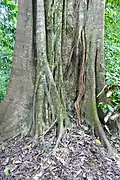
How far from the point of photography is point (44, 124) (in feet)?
12.3

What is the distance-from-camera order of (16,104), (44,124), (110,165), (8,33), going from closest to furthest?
(110,165)
(44,124)
(16,104)
(8,33)

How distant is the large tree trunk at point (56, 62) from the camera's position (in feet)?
12.8

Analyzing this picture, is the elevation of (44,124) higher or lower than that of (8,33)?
lower

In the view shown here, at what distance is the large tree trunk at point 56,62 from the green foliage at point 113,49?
0.22 m

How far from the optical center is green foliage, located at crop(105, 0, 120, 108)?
407 centimetres

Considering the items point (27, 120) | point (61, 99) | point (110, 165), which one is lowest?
point (110, 165)

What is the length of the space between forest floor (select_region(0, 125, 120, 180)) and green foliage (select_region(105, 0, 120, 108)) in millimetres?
873

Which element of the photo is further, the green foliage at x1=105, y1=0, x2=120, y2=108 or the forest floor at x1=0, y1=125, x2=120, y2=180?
the green foliage at x1=105, y1=0, x2=120, y2=108

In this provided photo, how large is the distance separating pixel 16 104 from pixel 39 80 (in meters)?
0.56

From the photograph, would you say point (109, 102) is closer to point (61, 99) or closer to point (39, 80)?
point (61, 99)

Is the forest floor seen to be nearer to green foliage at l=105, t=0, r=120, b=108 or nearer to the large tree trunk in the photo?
the large tree trunk

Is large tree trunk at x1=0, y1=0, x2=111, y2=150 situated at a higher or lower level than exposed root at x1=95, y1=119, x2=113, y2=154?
higher

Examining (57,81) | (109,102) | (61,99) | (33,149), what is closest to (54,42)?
(57,81)

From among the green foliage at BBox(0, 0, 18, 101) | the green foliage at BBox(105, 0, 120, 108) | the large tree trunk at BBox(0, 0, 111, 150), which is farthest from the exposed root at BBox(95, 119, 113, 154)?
the green foliage at BBox(0, 0, 18, 101)
